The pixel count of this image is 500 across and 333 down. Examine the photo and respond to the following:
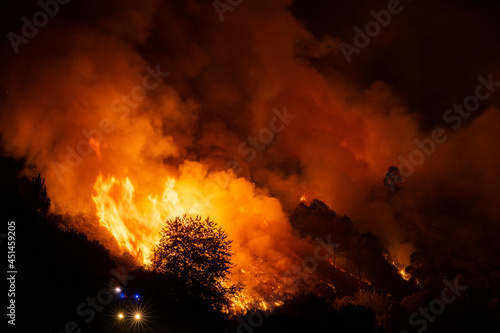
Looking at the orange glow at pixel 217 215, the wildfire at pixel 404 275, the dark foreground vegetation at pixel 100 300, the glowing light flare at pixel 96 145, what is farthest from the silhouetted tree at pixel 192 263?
the wildfire at pixel 404 275

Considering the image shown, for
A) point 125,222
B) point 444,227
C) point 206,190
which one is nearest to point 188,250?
point 125,222

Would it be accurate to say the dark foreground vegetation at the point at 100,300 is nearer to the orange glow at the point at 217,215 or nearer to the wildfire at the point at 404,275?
the orange glow at the point at 217,215

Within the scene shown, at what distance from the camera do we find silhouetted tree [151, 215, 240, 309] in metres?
22.7

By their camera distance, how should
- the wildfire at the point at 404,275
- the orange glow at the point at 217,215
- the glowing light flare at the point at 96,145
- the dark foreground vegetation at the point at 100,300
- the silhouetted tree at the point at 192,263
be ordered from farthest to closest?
the wildfire at the point at 404,275
the glowing light flare at the point at 96,145
the orange glow at the point at 217,215
the silhouetted tree at the point at 192,263
the dark foreground vegetation at the point at 100,300

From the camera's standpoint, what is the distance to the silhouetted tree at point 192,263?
22672 millimetres

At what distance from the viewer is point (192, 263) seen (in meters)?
23.2

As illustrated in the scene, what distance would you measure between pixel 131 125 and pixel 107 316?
20929mm

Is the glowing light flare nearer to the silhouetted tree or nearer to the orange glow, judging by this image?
the orange glow

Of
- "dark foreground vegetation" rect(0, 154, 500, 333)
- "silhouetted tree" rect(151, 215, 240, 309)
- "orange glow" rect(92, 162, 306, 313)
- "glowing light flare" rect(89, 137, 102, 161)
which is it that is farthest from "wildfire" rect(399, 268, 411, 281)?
"glowing light flare" rect(89, 137, 102, 161)

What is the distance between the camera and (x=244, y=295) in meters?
32.7

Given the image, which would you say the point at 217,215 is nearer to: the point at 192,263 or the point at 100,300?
the point at 192,263

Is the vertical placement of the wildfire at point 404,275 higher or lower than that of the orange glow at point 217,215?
higher

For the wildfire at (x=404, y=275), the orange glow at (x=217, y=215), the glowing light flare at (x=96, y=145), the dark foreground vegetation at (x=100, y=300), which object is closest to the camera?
the dark foreground vegetation at (x=100, y=300)

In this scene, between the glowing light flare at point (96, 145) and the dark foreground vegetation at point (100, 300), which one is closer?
the dark foreground vegetation at point (100, 300)
